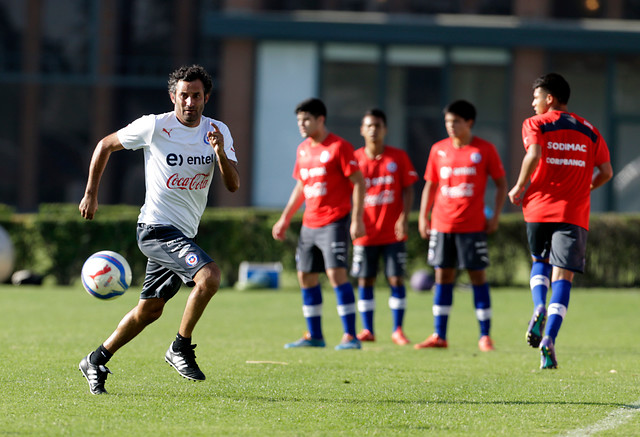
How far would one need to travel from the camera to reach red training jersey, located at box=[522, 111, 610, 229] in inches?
309

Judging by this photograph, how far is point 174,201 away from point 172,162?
0.84 feet

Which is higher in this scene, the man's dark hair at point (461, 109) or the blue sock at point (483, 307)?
the man's dark hair at point (461, 109)

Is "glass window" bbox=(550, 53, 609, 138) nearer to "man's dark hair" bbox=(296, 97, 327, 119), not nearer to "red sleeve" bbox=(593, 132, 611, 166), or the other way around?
"man's dark hair" bbox=(296, 97, 327, 119)

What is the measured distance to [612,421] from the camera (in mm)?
5473

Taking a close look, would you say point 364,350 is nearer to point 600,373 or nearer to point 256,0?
point 600,373

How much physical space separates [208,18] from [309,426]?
19635 millimetres

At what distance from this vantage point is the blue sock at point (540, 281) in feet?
26.0

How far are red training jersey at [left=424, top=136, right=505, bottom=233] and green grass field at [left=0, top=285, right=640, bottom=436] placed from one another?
120 centimetres

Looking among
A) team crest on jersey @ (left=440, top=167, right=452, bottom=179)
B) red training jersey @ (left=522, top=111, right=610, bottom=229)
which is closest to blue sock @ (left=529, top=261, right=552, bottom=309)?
red training jersey @ (left=522, top=111, right=610, bottom=229)

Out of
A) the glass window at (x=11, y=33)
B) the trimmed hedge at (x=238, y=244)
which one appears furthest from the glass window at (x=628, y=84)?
the glass window at (x=11, y=33)

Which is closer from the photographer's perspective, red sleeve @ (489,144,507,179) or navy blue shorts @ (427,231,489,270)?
navy blue shorts @ (427,231,489,270)

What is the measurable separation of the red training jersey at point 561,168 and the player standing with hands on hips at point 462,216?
4.67 feet

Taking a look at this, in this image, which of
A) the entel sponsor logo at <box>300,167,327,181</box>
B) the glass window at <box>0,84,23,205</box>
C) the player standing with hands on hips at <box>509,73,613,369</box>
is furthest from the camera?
the glass window at <box>0,84,23,205</box>

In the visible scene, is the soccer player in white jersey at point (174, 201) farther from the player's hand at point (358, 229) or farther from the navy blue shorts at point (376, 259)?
the navy blue shorts at point (376, 259)
